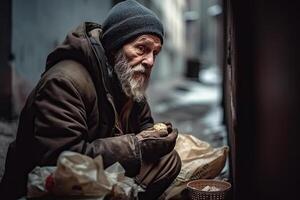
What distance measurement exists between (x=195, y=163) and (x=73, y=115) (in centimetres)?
147

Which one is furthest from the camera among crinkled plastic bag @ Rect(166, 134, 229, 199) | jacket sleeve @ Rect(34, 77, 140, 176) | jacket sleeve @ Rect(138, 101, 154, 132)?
jacket sleeve @ Rect(138, 101, 154, 132)

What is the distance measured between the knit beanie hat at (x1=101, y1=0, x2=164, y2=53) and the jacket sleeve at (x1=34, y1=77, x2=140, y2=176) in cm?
69

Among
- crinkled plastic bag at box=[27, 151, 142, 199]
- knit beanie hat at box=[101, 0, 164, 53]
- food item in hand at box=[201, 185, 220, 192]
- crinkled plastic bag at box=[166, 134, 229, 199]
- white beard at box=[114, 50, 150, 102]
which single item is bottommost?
food item in hand at box=[201, 185, 220, 192]

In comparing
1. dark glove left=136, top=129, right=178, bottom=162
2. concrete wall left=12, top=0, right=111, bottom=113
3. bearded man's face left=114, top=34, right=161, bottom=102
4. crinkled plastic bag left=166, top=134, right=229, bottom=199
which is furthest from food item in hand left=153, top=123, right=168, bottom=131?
concrete wall left=12, top=0, right=111, bottom=113

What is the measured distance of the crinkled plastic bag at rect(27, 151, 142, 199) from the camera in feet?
11.2

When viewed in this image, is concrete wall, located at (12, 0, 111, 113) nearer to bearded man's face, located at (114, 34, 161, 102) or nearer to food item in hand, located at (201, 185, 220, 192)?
bearded man's face, located at (114, 34, 161, 102)

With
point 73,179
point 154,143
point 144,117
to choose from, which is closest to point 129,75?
point 154,143

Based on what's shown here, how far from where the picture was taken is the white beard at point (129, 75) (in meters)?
4.32

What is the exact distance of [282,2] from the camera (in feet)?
10.8

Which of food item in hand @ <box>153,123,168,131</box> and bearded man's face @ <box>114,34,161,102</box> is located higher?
bearded man's face @ <box>114,34,161,102</box>

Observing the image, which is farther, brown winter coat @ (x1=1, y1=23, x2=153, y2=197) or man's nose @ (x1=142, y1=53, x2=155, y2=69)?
man's nose @ (x1=142, y1=53, x2=155, y2=69)

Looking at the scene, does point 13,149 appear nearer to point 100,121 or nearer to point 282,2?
point 100,121

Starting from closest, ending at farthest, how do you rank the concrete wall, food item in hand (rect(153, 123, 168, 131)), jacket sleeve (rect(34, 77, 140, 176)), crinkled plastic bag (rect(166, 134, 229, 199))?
1. jacket sleeve (rect(34, 77, 140, 176))
2. food item in hand (rect(153, 123, 168, 131))
3. crinkled plastic bag (rect(166, 134, 229, 199))
4. the concrete wall

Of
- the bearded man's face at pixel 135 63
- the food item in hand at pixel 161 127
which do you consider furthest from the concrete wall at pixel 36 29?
the food item in hand at pixel 161 127
